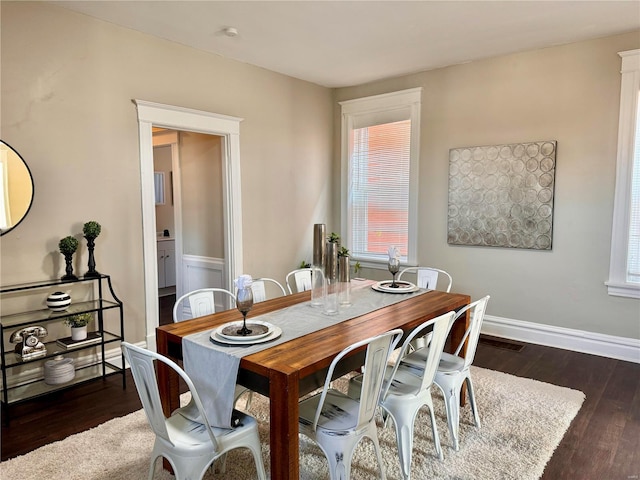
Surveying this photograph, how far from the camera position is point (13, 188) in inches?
117

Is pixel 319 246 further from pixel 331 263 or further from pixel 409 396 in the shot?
pixel 409 396

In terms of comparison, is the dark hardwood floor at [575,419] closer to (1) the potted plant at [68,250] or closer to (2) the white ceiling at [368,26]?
(1) the potted plant at [68,250]

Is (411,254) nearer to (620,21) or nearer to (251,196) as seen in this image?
(251,196)

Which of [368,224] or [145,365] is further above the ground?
[368,224]

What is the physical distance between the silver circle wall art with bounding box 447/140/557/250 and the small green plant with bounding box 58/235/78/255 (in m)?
3.50

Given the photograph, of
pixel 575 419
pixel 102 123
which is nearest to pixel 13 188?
pixel 102 123

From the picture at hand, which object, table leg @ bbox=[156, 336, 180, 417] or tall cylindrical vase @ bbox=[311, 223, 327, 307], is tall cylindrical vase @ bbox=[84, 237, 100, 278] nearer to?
table leg @ bbox=[156, 336, 180, 417]

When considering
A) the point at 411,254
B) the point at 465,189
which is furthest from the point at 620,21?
the point at 411,254

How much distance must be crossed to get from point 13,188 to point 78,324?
1.03 m

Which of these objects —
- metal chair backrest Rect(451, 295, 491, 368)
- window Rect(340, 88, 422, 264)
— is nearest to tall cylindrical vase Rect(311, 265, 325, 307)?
metal chair backrest Rect(451, 295, 491, 368)

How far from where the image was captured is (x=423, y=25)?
3508mm

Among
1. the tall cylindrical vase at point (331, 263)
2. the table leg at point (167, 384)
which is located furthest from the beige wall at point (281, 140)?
the tall cylindrical vase at point (331, 263)

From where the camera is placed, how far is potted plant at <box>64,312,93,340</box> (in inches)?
124

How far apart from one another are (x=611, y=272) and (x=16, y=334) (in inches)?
184
